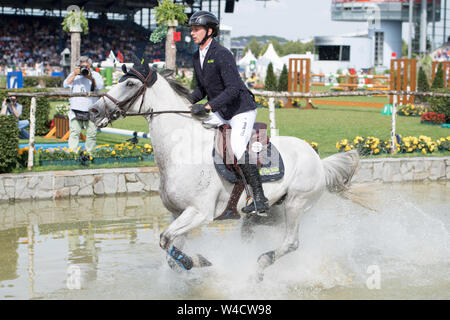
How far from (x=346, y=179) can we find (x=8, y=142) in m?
6.19

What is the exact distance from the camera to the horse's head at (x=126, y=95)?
5.63 metres

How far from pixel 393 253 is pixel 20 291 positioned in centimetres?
430

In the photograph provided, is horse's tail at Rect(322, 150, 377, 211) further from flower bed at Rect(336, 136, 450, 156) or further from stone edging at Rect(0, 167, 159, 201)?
flower bed at Rect(336, 136, 450, 156)

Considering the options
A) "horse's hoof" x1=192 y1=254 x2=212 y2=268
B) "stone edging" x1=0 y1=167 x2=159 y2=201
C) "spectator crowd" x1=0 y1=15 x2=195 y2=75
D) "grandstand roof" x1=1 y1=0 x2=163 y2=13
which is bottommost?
"horse's hoof" x1=192 y1=254 x2=212 y2=268

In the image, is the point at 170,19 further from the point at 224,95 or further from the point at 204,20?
the point at 224,95

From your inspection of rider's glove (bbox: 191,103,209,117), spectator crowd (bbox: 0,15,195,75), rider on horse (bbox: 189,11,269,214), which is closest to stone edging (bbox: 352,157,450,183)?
rider on horse (bbox: 189,11,269,214)

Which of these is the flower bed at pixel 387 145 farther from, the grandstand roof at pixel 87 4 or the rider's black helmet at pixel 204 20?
the grandstand roof at pixel 87 4

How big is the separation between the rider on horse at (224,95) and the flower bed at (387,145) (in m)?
7.33

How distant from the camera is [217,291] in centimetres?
602

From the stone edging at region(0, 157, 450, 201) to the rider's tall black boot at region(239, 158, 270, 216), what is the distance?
4.06 meters

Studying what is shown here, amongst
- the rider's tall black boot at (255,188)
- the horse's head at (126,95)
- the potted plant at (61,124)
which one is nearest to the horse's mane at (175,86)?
the horse's head at (126,95)

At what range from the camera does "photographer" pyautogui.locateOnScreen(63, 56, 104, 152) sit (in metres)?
12.5

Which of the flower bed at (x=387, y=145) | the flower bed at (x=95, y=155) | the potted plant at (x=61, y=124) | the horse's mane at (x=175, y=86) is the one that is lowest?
the flower bed at (x=95, y=155)

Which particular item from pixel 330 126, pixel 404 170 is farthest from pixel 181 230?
pixel 330 126
